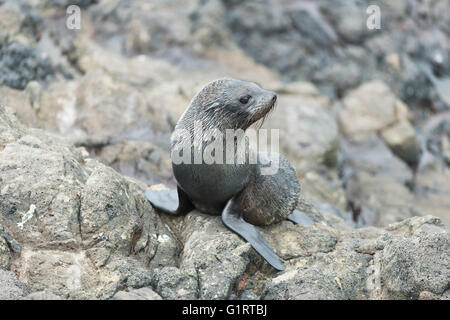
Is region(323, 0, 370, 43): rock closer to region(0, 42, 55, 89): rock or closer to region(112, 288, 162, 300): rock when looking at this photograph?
region(0, 42, 55, 89): rock

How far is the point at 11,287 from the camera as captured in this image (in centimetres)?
464

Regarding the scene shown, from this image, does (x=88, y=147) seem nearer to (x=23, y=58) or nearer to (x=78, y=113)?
(x=78, y=113)

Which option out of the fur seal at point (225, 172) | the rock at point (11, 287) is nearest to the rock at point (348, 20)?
the fur seal at point (225, 172)

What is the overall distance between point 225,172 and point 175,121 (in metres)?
5.21

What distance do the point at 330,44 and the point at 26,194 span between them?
46.7ft

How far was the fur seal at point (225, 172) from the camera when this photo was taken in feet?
→ 21.0

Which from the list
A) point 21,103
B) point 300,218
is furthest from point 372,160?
point 21,103

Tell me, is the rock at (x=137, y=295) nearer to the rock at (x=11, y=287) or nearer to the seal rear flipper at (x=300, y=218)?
the rock at (x=11, y=287)

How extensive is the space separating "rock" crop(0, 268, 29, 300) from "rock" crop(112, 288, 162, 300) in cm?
79

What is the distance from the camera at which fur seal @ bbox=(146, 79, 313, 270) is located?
639cm

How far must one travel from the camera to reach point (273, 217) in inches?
274

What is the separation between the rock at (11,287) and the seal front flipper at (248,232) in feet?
7.63

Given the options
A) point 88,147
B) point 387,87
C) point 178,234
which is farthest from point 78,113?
point 387,87

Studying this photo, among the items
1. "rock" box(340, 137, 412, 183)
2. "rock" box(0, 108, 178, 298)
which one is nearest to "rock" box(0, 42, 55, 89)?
"rock" box(0, 108, 178, 298)
